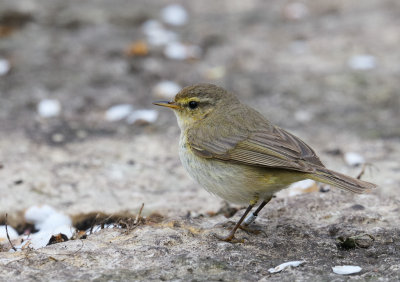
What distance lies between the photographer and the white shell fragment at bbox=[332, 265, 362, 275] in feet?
12.1

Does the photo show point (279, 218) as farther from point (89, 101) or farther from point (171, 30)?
point (171, 30)

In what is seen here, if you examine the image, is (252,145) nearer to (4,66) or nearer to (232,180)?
(232,180)

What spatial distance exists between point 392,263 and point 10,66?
5561mm

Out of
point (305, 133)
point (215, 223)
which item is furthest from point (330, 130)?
point (215, 223)

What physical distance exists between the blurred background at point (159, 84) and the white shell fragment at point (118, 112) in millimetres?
23

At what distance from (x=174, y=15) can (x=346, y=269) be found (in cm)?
627

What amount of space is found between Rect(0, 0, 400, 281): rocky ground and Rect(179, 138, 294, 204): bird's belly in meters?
0.28

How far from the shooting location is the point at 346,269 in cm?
372

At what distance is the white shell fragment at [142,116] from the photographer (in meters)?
6.95

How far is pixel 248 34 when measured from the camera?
887 cm

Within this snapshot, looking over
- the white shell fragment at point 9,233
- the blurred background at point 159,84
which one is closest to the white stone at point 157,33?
the blurred background at point 159,84

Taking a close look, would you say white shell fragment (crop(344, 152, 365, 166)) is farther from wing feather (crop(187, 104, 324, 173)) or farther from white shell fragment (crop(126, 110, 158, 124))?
white shell fragment (crop(126, 110, 158, 124))

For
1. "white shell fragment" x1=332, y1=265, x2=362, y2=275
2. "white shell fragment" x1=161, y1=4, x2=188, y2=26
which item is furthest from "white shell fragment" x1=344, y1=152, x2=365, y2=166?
"white shell fragment" x1=161, y1=4, x2=188, y2=26

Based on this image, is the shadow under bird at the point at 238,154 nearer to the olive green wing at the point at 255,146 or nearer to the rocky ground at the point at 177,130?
the olive green wing at the point at 255,146
